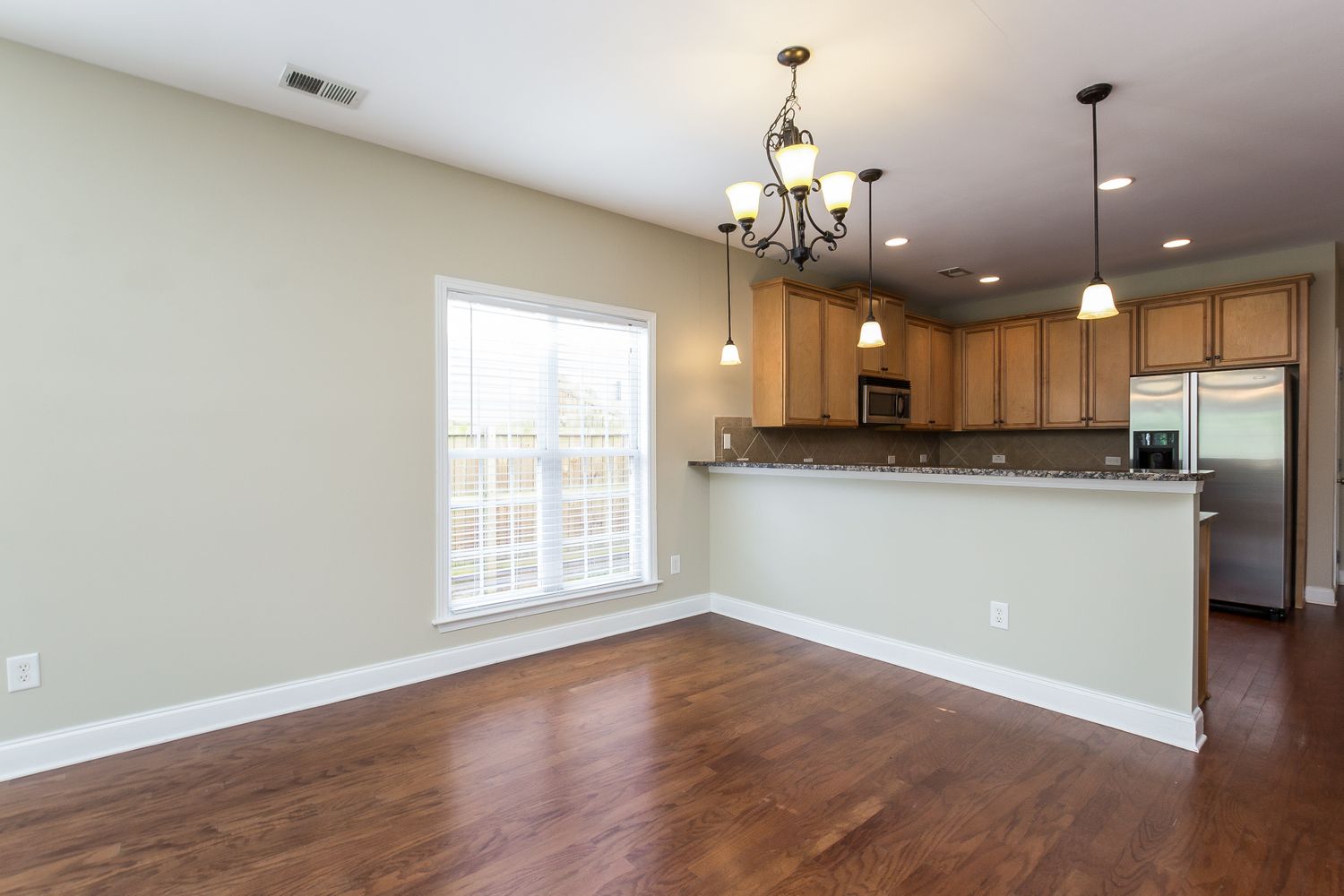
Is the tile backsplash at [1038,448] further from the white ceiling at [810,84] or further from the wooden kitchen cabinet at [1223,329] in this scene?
the white ceiling at [810,84]

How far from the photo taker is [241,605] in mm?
2664

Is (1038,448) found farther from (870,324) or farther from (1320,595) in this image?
(870,324)

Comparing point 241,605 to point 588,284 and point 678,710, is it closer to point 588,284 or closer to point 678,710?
point 678,710

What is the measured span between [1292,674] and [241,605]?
4.96 meters

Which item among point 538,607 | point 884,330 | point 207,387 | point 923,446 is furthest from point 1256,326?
point 207,387

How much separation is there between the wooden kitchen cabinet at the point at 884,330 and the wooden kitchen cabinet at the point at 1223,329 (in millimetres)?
1777

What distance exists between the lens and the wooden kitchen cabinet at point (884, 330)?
5.12 meters

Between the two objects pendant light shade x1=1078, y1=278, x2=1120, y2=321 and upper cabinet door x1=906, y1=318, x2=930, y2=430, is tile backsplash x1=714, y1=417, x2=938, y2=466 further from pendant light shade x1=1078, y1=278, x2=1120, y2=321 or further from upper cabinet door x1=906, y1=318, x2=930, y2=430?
pendant light shade x1=1078, y1=278, x2=1120, y2=321

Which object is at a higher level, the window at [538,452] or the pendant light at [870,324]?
the pendant light at [870,324]

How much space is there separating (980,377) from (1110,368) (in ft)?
3.55

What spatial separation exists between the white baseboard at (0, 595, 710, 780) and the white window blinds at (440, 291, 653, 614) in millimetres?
231

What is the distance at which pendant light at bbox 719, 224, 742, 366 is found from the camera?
395cm

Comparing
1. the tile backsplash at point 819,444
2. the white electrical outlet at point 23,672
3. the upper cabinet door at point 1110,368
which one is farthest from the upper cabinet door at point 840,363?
the white electrical outlet at point 23,672

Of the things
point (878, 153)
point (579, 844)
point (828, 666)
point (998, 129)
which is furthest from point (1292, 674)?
point (579, 844)
